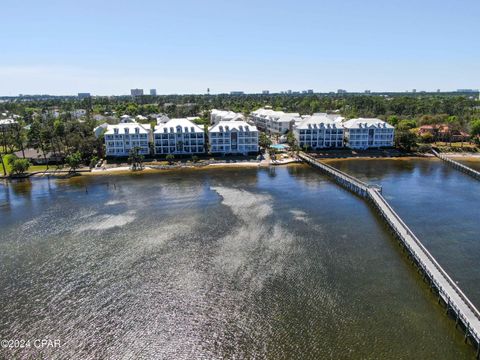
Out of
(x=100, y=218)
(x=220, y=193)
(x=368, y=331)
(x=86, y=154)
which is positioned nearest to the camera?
(x=368, y=331)

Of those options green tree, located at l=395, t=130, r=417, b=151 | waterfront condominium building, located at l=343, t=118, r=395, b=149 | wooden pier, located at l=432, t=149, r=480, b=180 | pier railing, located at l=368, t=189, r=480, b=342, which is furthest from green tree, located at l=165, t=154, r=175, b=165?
wooden pier, located at l=432, t=149, r=480, b=180

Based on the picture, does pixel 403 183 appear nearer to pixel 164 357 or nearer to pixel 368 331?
pixel 368 331

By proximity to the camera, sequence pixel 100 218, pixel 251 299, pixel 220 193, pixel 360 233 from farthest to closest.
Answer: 1. pixel 220 193
2. pixel 100 218
3. pixel 360 233
4. pixel 251 299

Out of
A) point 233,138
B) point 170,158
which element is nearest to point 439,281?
point 170,158

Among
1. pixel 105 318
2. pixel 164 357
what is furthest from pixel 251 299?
pixel 105 318

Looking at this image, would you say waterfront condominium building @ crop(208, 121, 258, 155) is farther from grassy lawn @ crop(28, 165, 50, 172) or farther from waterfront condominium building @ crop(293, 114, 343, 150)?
grassy lawn @ crop(28, 165, 50, 172)

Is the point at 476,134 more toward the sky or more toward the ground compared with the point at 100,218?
more toward the sky
